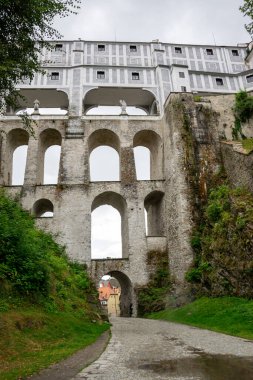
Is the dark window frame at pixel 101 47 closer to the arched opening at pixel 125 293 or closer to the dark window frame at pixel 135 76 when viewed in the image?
the dark window frame at pixel 135 76

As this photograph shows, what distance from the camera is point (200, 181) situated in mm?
25672

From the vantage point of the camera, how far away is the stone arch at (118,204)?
27873 millimetres

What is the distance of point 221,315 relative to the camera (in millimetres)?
14141

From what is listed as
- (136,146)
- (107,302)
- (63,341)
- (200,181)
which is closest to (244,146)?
(200,181)

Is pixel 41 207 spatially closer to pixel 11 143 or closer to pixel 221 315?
pixel 11 143

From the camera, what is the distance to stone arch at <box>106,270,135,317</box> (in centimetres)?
2481

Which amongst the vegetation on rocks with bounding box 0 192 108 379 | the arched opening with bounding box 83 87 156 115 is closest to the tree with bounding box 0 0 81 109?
the vegetation on rocks with bounding box 0 192 108 379

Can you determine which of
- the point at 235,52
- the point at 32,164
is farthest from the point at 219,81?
the point at 32,164

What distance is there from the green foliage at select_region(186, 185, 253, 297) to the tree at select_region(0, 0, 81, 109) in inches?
487

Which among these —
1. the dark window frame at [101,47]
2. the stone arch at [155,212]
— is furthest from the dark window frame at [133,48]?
the stone arch at [155,212]

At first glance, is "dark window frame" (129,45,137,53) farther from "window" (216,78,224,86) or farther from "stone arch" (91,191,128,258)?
"stone arch" (91,191,128,258)

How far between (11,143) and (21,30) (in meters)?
22.5

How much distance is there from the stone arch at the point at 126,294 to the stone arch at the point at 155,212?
15.7ft

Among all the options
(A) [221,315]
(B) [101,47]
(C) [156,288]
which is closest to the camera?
(A) [221,315]
